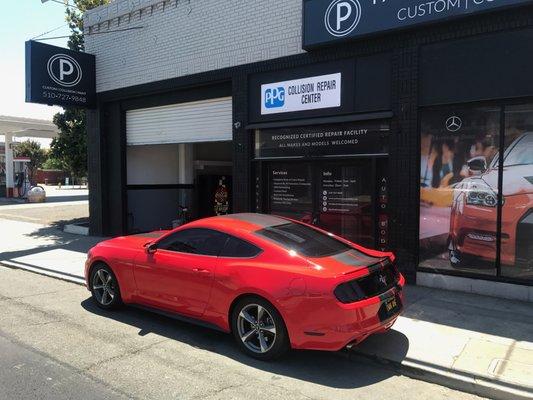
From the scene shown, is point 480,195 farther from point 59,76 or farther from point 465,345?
point 59,76

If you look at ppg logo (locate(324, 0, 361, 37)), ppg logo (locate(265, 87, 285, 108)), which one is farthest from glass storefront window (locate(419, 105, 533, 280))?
ppg logo (locate(265, 87, 285, 108))

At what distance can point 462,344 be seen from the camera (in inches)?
206

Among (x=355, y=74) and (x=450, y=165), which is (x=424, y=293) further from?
(x=355, y=74)

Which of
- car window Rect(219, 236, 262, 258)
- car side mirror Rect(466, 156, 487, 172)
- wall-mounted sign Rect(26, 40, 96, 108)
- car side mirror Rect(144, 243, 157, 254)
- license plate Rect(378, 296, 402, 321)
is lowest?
license plate Rect(378, 296, 402, 321)

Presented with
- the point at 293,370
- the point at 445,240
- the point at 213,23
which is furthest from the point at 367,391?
the point at 213,23

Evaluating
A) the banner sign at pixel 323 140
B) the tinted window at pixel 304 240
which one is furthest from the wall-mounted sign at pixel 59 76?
the tinted window at pixel 304 240

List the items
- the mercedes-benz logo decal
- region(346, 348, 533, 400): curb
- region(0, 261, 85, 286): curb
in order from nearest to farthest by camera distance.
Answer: region(346, 348, 533, 400): curb
the mercedes-benz logo decal
region(0, 261, 85, 286): curb

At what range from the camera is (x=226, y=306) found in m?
5.16

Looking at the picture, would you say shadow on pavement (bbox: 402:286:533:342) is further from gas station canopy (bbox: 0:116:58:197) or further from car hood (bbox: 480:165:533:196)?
gas station canopy (bbox: 0:116:58:197)

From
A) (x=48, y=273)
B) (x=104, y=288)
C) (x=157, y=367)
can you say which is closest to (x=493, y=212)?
(x=157, y=367)

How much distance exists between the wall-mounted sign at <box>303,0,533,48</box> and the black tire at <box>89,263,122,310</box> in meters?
5.32

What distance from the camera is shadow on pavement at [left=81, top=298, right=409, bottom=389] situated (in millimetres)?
4594

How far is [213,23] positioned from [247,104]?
2.13m

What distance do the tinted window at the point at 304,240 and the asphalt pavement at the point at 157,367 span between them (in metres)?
1.13
